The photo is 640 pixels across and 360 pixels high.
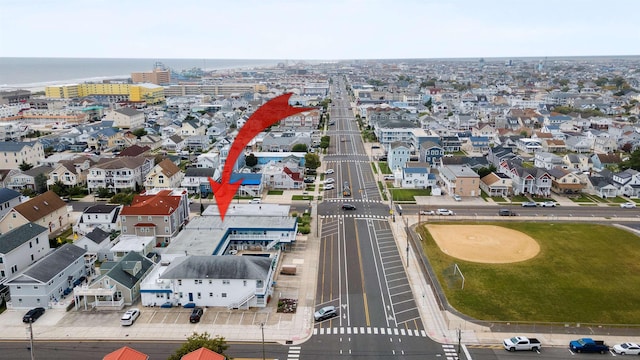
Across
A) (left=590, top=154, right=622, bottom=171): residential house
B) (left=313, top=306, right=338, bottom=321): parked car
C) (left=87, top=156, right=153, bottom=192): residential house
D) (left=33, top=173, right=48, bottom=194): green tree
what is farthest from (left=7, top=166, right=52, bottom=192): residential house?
(left=590, top=154, right=622, bottom=171): residential house

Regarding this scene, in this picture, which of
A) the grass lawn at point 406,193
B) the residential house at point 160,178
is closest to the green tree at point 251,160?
the residential house at point 160,178

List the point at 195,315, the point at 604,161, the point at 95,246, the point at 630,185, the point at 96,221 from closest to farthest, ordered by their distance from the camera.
→ the point at 195,315 → the point at 95,246 → the point at 96,221 → the point at 630,185 → the point at 604,161

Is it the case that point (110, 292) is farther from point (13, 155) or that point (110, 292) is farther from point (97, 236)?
point (13, 155)

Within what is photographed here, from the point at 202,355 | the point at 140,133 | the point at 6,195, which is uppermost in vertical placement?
the point at 140,133

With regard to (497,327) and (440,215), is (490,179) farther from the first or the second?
(497,327)

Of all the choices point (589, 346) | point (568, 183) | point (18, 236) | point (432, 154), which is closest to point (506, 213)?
point (568, 183)

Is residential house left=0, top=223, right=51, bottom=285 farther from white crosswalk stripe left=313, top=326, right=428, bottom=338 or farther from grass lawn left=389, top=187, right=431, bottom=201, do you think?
grass lawn left=389, top=187, right=431, bottom=201

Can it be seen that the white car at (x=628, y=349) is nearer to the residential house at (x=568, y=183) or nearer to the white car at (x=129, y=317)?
the white car at (x=129, y=317)
